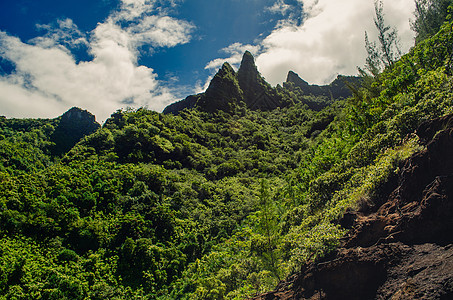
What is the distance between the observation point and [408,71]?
17.5 m

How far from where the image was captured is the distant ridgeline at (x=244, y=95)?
82.4 meters

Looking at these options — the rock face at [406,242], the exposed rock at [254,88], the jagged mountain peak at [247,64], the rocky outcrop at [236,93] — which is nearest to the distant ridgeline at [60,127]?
the rocky outcrop at [236,93]

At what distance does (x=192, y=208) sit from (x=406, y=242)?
28.6m

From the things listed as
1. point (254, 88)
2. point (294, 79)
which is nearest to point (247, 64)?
point (254, 88)

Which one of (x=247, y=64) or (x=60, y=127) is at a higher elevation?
(x=247, y=64)

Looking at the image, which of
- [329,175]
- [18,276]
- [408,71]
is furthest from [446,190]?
[18,276]

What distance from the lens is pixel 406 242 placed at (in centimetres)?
695

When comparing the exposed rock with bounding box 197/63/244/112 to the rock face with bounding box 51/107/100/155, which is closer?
the rock face with bounding box 51/107/100/155

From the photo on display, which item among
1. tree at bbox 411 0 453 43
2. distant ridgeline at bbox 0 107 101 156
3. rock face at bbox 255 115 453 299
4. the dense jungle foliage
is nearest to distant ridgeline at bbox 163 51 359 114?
distant ridgeline at bbox 0 107 101 156

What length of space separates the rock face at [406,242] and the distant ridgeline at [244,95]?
72.5 meters

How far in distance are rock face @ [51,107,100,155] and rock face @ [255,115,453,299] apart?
7668 cm

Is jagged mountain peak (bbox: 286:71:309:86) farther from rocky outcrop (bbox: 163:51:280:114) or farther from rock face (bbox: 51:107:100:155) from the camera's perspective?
rock face (bbox: 51:107:100:155)

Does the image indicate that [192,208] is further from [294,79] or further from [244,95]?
[294,79]

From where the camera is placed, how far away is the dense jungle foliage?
1191 centimetres
